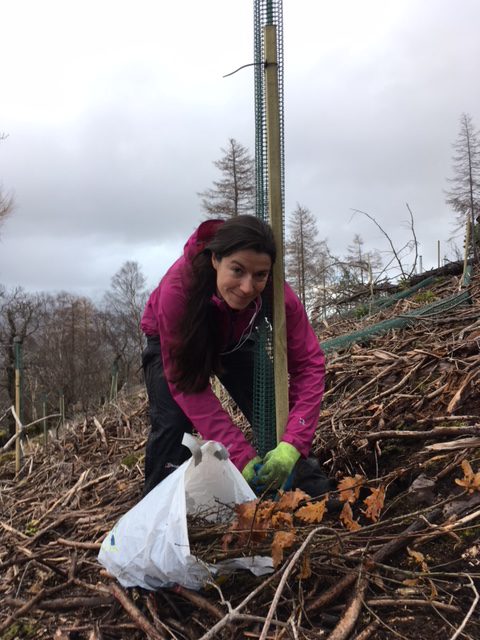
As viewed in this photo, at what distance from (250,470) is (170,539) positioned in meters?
0.56

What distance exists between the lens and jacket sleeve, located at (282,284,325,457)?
2.20 m

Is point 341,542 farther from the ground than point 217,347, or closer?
closer

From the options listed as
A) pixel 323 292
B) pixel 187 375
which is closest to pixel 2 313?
pixel 323 292

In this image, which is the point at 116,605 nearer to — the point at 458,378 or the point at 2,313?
the point at 458,378

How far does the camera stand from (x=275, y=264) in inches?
88.1

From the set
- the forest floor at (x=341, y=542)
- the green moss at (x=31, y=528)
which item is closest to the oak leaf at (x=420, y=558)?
the forest floor at (x=341, y=542)

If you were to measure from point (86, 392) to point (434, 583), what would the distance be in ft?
91.9

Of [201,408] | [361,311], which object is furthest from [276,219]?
[361,311]

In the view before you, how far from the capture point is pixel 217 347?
234 cm

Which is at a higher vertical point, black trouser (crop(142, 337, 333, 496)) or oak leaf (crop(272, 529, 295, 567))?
black trouser (crop(142, 337, 333, 496))

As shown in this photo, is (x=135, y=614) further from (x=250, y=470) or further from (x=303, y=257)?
(x=303, y=257)

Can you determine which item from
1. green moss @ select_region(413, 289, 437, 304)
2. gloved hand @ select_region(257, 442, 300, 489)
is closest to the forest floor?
gloved hand @ select_region(257, 442, 300, 489)

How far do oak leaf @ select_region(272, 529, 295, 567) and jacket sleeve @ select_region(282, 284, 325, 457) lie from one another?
699 millimetres

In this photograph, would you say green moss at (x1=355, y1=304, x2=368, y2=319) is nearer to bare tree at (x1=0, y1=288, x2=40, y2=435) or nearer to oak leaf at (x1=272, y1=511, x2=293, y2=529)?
oak leaf at (x1=272, y1=511, x2=293, y2=529)
